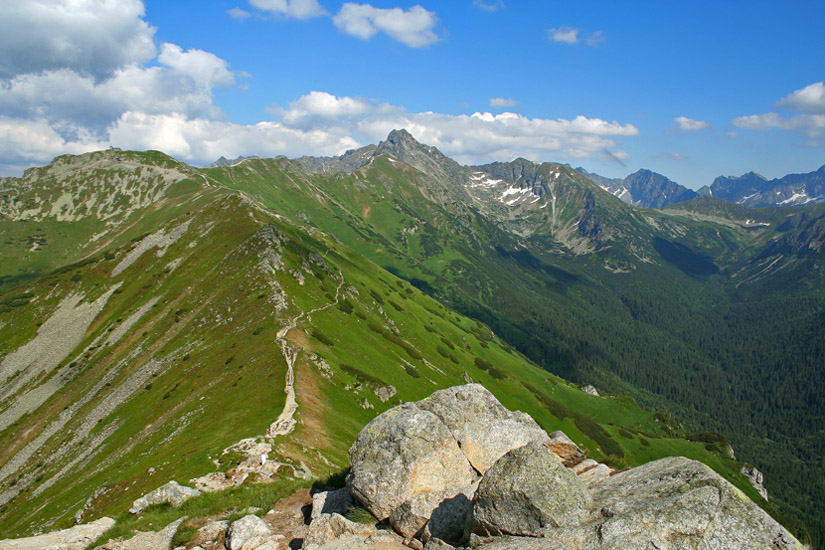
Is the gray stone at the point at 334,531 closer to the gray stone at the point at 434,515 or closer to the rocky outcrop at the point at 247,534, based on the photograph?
the gray stone at the point at 434,515

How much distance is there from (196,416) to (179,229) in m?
126

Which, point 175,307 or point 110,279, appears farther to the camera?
point 110,279

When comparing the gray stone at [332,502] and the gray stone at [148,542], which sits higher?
the gray stone at [332,502]

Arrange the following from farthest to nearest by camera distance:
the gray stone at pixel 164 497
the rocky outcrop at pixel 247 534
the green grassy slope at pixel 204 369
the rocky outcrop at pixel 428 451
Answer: the green grassy slope at pixel 204 369 < the gray stone at pixel 164 497 < the rocky outcrop at pixel 428 451 < the rocky outcrop at pixel 247 534

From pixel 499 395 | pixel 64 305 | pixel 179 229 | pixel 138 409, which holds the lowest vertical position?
pixel 499 395

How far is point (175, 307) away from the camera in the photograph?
116000 mm

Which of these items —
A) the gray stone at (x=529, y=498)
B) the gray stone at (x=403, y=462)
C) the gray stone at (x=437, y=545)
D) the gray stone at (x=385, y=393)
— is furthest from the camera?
the gray stone at (x=385, y=393)

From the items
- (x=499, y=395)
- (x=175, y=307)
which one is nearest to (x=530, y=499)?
(x=175, y=307)

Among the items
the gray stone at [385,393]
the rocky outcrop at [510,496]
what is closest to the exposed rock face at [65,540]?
the rocky outcrop at [510,496]

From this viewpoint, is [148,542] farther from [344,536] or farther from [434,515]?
[434,515]

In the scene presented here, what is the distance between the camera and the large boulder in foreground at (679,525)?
1472 cm

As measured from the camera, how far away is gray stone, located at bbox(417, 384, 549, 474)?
91.8ft

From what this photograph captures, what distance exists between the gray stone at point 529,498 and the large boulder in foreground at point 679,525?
0.66 meters

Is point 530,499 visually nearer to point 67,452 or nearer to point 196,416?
point 196,416
